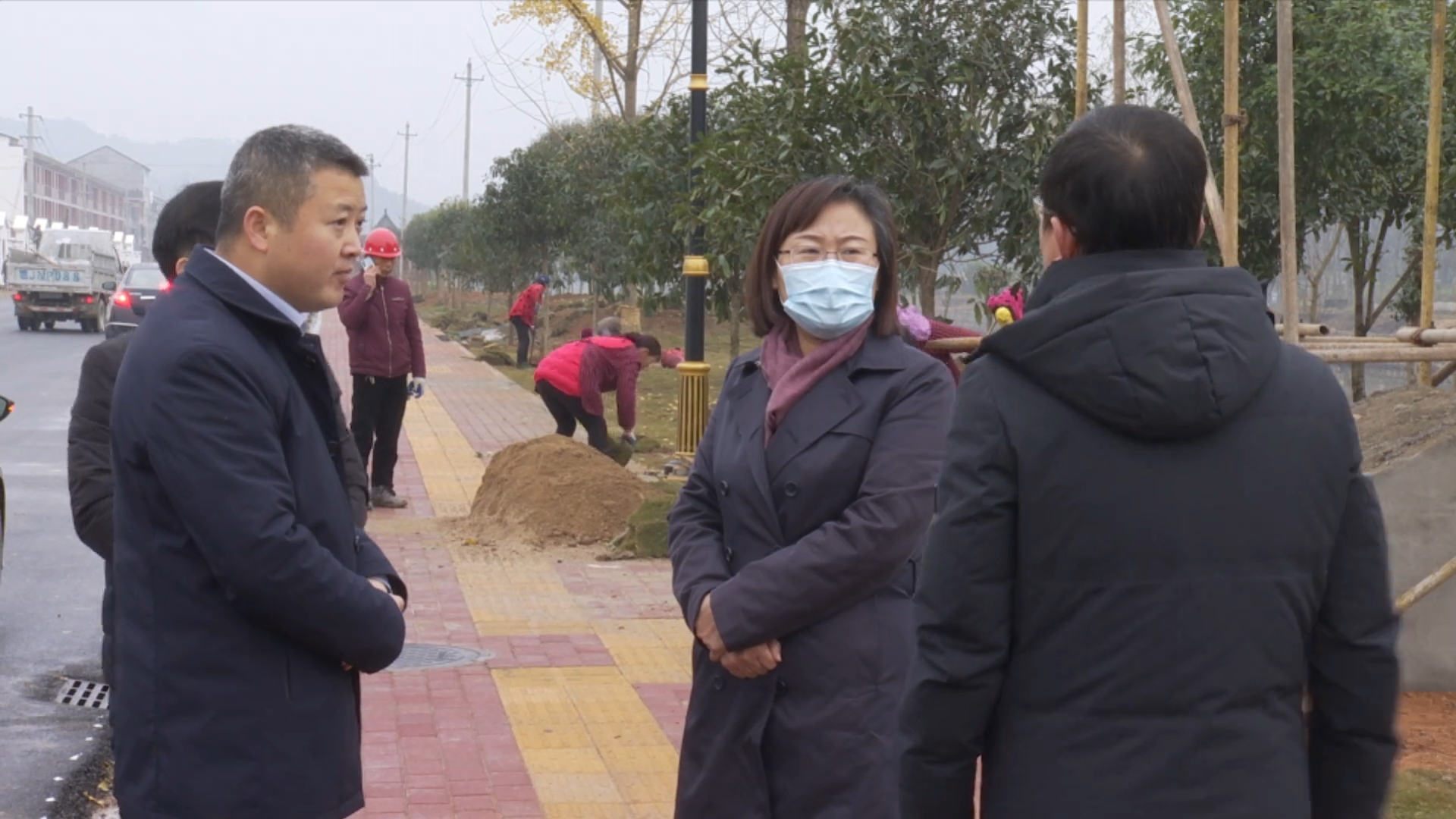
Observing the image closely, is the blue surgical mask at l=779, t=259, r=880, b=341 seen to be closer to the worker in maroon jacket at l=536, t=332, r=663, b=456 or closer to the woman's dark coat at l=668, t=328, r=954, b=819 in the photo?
the woman's dark coat at l=668, t=328, r=954, b=819

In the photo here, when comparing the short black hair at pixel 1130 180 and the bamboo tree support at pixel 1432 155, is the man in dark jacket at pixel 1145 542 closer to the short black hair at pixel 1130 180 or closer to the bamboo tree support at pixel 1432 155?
the short black hair at pixel 1130 180

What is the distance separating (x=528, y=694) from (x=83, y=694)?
184cm

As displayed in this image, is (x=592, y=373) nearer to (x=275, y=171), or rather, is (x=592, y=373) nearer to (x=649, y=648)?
(x=649, y=648)

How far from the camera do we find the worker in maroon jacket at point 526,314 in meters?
27.6

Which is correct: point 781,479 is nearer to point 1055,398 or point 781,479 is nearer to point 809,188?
point 809,188

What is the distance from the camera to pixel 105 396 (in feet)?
14.2

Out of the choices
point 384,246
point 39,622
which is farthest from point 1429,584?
point 384,246

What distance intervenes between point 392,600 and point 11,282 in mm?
39022

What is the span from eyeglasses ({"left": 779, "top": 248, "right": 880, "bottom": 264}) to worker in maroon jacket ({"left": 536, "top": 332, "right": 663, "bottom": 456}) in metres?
9.26

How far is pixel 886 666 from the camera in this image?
10.9 ft

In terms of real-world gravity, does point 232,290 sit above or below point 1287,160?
below

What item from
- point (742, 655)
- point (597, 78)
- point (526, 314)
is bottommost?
point (742, 655)

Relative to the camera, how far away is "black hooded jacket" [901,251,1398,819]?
229 cm

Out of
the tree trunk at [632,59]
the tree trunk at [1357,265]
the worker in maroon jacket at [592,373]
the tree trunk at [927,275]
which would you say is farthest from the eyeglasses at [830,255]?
the tree trunk at [632,59]
